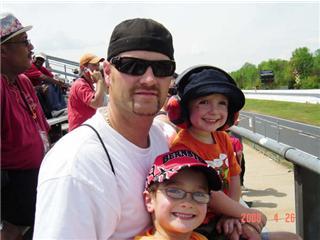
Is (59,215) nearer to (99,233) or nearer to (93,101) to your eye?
(99,233)

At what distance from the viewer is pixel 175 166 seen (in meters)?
2.01

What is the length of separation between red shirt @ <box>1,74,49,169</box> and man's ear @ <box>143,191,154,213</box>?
1.49 metres

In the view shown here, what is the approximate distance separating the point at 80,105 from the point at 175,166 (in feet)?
10.6

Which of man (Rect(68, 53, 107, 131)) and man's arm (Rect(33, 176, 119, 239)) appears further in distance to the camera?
man (Rect(68, 53, 107, 131))

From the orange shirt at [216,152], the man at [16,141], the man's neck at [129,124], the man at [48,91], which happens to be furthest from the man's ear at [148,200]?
the man at [48,91]

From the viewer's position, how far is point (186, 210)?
6.56 feet

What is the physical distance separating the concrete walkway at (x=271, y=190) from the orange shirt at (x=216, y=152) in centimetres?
200

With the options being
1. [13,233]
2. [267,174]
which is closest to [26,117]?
[13,233]

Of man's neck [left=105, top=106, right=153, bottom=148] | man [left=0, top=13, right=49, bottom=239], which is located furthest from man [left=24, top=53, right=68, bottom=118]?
man's neck [left=105, top=106, right=153, bottom=148]

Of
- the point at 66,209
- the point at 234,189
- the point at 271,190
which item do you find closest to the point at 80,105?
the point at 234,189

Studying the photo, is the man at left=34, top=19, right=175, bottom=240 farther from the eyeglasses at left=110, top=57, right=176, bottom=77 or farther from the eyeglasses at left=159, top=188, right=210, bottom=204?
the eyeglasses at left=159, top=188, right=210, bottom=204

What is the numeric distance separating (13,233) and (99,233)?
1655 millimetres

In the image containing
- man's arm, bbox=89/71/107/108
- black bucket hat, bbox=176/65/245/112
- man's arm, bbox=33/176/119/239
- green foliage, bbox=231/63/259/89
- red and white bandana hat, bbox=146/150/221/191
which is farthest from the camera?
green foliage, bbox=231/63/259/89

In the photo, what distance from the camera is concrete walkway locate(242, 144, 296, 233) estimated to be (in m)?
4.95
